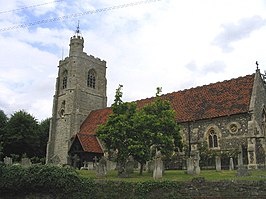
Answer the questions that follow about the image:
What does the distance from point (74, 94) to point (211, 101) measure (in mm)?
20111

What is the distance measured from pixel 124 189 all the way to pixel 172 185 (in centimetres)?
295

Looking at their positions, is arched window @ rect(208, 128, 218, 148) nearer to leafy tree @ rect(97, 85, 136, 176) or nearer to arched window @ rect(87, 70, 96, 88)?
leafy tree @ rect(97, 85, 136, 176)

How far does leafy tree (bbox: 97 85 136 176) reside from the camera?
935 inches

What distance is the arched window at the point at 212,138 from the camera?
28.1m

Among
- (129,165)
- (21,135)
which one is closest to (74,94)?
(21,135)

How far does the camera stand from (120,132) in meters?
23.9

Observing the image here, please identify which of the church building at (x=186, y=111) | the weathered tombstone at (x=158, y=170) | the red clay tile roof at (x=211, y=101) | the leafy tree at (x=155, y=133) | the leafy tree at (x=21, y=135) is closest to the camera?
the weathered tombstone at (x=158, y=170)

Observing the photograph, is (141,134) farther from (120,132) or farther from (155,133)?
(120,132)

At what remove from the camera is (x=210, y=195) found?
56.5 ft

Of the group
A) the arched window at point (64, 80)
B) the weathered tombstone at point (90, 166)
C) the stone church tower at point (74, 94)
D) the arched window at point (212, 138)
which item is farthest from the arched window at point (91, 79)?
the arched window at point (212, 138)

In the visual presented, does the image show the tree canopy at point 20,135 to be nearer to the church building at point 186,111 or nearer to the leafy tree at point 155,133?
the church building at point 186,111

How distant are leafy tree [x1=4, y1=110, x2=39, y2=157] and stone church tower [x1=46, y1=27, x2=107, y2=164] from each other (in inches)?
139

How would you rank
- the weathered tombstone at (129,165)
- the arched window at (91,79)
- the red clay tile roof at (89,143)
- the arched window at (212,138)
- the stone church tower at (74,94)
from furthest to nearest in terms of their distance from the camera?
1. the arched window at (91,79)
2. the stone church tower at (74,94)
3. the red clay tile roof at (89,143)
4. the arched window at (212,138)
5. the weathered tombstone at (129,165)

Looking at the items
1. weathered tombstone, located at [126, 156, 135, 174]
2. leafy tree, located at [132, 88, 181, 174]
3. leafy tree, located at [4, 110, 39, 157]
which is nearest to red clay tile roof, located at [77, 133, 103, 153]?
weathered tombstone, located at [126, 156, 135, 174]
